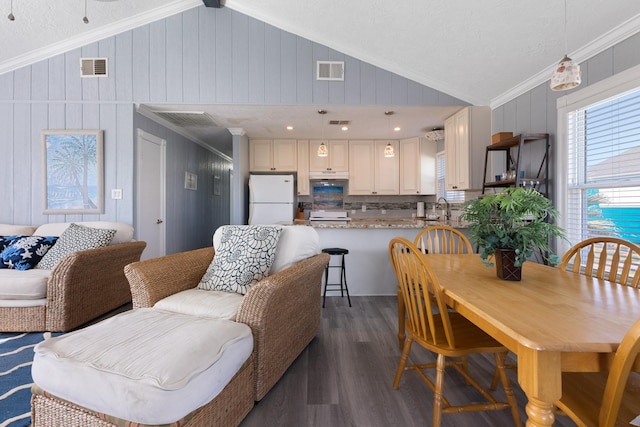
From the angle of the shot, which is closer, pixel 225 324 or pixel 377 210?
pixel 225 324

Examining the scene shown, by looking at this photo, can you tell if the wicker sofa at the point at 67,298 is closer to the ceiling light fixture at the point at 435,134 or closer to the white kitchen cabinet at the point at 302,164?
the white kitchen cabinet at the point at 302,164

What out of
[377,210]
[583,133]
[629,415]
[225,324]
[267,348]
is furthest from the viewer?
[377,210]

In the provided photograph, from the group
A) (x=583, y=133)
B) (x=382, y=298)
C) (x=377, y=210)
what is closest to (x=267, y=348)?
(x=382, y=298)

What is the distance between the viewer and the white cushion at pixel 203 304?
1.68 m

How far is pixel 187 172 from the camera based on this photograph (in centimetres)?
525

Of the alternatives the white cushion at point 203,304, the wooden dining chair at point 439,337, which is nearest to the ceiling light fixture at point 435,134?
the wooden dining chair at point 439,337

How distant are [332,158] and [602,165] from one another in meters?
3.73

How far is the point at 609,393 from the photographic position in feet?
2.77

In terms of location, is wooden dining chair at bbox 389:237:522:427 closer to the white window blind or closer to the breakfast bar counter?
the white window blind

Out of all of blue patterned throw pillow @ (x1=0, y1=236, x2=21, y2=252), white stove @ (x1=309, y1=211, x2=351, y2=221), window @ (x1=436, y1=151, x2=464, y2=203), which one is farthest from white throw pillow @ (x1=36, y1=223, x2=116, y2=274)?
window @ (x1=436, y1=151, x2=464, y2=203)

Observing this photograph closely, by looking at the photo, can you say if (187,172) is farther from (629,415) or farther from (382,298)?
(629,415)

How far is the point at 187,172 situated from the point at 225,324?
4366 millimetres

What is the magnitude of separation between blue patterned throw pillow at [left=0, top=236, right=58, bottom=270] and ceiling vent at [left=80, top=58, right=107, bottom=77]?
77.6 inches

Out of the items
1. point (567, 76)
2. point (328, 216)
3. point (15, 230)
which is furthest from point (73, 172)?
point (567, 76)
